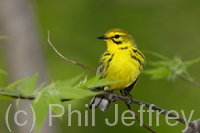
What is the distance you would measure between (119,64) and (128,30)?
15.0ft

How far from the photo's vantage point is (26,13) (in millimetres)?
6781

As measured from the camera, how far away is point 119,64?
4.49 m

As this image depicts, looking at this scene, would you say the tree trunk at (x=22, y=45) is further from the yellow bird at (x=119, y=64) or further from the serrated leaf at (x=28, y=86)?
the serrated leaf at (x=28, y=86)

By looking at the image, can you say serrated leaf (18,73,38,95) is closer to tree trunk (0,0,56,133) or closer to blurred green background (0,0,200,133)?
tree trunk (0,0,56,133)

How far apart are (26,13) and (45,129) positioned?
4.61ft

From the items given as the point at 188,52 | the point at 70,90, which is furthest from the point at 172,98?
the point at 70,90

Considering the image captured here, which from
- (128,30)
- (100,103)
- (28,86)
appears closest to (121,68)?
(100,103)

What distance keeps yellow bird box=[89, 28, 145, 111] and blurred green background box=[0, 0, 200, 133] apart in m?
3.20

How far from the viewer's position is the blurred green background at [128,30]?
8203mm

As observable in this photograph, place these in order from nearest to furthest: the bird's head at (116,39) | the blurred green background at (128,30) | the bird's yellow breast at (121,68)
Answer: the bird's yellow breast at (121,68) → the bird's head at (116,39) → the blurred green background at (128,30)

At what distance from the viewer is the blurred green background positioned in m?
8.20

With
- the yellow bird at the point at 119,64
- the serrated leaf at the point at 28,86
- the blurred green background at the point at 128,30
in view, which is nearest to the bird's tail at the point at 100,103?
the yellow bird at the point at 119,64

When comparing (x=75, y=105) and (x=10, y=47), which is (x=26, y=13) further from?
(x=75, y=105)

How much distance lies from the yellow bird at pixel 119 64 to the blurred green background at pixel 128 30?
126 inches
